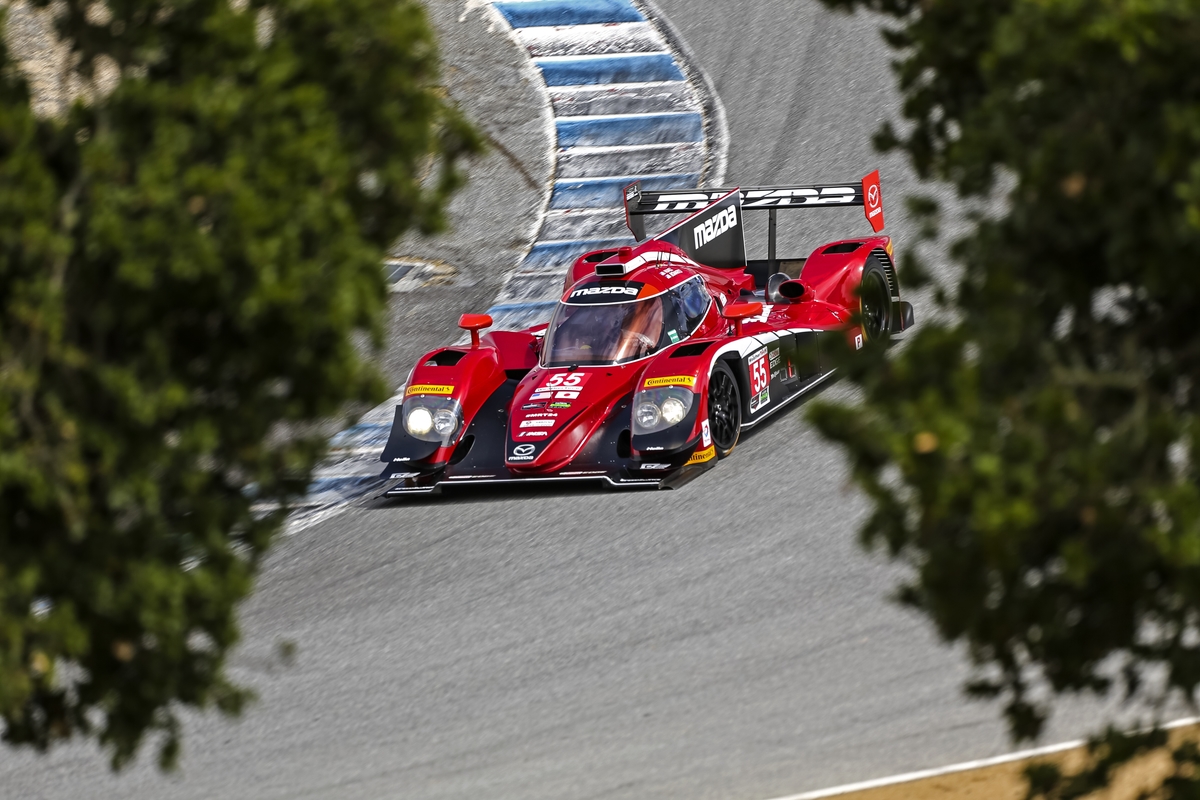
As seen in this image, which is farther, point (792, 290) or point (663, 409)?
point (792, 290)

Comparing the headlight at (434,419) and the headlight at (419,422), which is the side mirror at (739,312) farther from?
the headlight at (419,422)

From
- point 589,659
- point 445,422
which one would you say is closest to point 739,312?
point 445,422

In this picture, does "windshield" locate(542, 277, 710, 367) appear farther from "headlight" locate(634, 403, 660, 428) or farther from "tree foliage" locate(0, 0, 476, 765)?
"tree foliage" locate(0, 0, 476, 765)

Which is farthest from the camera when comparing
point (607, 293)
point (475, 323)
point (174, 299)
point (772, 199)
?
point (772, 199)

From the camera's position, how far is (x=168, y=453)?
4.65 metres

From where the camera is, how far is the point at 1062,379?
166 inches

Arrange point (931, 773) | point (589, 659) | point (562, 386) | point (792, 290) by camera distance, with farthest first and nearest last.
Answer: point (792, 290) < point (562, 386) < point (589, 659) < point (931, 773)

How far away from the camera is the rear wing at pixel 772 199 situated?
1438 cm

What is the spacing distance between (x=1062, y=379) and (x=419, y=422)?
8646mm

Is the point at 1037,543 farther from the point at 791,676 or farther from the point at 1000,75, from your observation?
the point at 791,676

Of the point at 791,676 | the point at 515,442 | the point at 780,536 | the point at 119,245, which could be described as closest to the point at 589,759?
the point at 791,676

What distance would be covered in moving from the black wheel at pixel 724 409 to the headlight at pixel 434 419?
6.95 feet

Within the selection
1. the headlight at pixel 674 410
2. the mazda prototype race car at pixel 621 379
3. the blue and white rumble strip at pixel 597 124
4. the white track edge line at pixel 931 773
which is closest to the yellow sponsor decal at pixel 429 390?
the mazda prototype race car at pixel 621 379

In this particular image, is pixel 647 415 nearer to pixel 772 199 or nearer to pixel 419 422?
pixel 419 422
